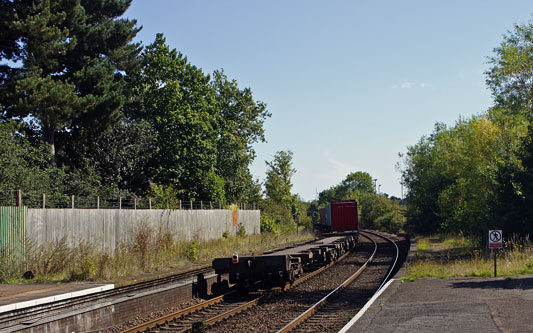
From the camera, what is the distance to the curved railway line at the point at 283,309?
10.6m

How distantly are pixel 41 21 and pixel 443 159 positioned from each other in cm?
3505

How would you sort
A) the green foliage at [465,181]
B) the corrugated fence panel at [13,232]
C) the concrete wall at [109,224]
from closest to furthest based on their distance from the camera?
the corrugated fence panel at [13,232], the concrete wall at [109,224], the green foliage at [465,181]

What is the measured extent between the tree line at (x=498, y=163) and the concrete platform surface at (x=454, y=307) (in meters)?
8.19

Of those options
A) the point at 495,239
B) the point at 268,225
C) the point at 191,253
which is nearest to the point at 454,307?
the point at 495,239

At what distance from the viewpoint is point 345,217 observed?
3609cm

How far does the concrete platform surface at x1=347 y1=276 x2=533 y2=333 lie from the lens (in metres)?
8.82

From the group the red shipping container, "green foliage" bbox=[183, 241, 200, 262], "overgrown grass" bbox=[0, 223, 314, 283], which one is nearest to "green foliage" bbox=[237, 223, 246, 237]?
the red shipping container

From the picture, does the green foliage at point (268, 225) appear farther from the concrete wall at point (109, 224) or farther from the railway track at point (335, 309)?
the railway track at point (335, 309)

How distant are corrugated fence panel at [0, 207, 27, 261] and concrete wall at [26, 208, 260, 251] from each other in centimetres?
29

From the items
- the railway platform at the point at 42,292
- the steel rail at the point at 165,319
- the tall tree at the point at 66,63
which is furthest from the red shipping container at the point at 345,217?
the railway platform at the point at 42,292

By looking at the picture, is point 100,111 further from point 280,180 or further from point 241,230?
point 280,180

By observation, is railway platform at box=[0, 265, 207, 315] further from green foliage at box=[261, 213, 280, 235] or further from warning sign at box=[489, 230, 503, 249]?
green foliage at box=[261, 213, 280, 235]

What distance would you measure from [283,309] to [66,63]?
2030cm

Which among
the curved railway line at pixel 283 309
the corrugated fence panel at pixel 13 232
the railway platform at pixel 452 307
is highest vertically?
the corrugated fence panel at pixel 13 232
